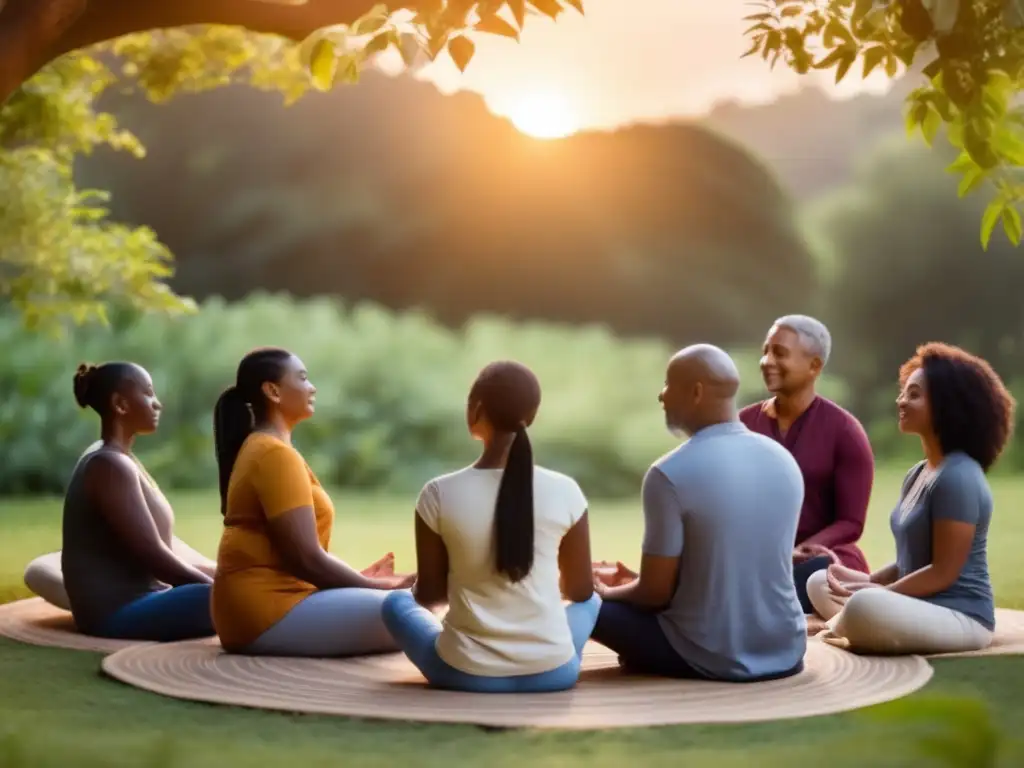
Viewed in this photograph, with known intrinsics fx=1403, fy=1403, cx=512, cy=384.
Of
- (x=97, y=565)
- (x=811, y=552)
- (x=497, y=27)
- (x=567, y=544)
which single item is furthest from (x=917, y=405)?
(x=97, y=565)

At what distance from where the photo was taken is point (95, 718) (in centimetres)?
332

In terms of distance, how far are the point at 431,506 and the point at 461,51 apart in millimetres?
1070

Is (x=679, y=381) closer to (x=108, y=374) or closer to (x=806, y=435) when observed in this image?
(x=806, y=435)

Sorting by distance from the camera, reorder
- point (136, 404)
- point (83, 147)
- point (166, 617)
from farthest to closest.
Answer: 1. point (83, 147)
2. point (136, 404)
3. point (166, 617)

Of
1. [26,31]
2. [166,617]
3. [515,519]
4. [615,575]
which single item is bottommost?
[166,617]

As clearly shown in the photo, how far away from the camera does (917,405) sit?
418 cm

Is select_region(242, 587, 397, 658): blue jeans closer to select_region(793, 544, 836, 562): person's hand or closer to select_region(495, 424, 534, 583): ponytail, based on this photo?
select_region(495, 424, 534, 583): ponytail

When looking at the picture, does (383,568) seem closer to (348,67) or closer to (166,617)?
(166,617)

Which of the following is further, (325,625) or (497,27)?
(325,625)

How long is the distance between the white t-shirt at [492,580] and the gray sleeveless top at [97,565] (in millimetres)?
1525

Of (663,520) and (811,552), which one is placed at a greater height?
(663,520)

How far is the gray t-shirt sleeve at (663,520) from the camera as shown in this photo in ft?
11.6

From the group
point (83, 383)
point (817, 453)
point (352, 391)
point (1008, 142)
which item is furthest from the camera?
point (352, 391)

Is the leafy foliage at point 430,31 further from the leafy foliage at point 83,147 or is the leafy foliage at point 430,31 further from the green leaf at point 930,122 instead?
the leafy foliage at point 83,147
